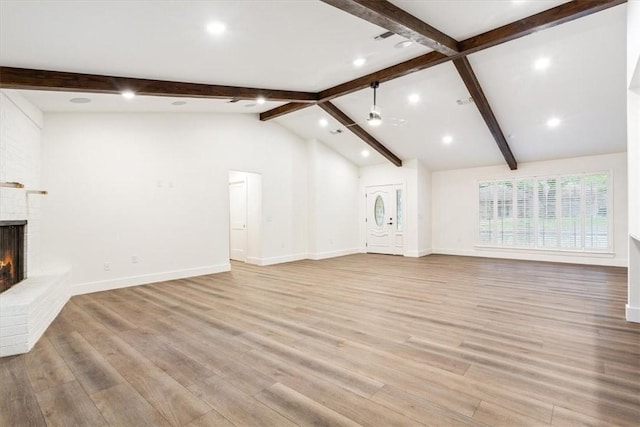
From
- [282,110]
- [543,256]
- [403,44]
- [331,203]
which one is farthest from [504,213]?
[282,110]

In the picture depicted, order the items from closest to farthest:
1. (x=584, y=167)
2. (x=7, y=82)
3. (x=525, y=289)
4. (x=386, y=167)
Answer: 1. (x=7, y=82)
2. (x=525, y=289)
3. (x=584, y=167)
4. (x=386, y=167)

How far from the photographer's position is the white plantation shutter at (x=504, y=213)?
8.68m

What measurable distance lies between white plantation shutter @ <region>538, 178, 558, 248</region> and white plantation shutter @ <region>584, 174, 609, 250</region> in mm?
603

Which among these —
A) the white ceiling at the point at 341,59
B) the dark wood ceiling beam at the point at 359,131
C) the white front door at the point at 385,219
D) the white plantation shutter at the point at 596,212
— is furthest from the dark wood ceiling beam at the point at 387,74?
the white plantation shutter at the point at 596,212

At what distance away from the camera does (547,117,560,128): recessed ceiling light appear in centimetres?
633

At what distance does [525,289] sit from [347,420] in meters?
4.46

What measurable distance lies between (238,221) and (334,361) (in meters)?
6.46

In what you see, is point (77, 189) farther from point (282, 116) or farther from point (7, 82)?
point (282, 116)

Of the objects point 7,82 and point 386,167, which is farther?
point 386,167

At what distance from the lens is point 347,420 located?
6.53 feet

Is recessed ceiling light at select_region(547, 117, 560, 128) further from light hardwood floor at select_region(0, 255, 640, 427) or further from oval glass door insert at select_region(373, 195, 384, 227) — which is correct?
oval glass door insert at select_region(373, 195, 384, 227)

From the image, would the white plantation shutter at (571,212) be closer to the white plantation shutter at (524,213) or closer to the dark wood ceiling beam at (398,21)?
the white plantation shutter at (524,213)

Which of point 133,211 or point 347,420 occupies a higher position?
point 133,211

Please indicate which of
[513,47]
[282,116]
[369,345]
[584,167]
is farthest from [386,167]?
[369,345]
